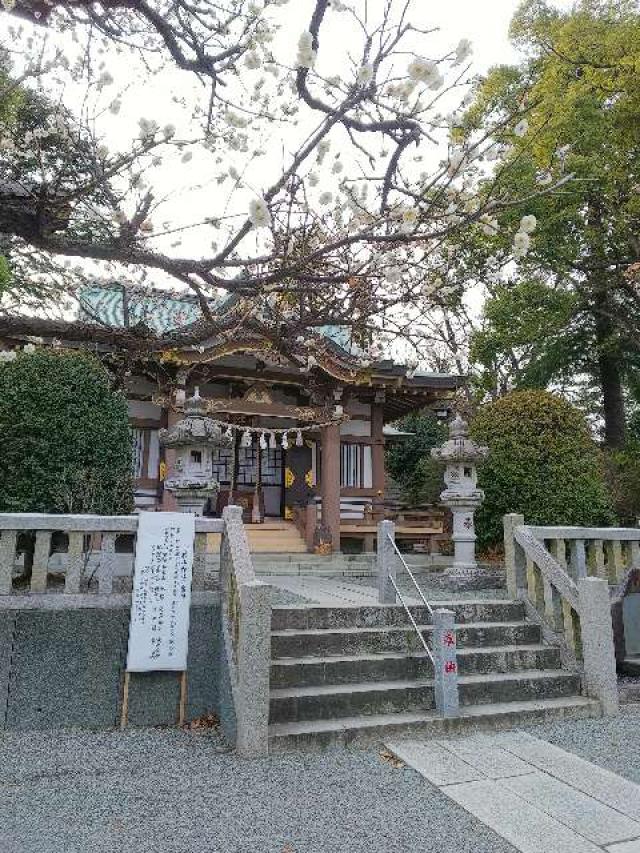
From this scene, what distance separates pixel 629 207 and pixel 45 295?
14991 mm

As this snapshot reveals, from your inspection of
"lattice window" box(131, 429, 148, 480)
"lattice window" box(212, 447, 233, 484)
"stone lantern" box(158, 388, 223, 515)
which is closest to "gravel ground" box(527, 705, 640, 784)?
"stone lantern" box(158, 388, 223, 515)

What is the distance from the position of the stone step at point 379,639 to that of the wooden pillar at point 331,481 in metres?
6.53

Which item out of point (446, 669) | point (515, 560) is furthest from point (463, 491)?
point (446, 669)

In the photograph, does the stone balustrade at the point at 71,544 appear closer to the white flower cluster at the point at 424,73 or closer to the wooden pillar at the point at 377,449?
the white flower cluster at the point at 424,73

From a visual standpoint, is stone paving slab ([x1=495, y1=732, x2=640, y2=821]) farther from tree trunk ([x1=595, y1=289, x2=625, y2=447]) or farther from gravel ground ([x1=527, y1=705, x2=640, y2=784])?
tree trunk ([x1=595, y1=289, x2=625, y2=447])

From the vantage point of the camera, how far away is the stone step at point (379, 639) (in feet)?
18.9

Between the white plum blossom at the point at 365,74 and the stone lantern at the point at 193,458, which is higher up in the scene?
the white plum blossom at the point at 365,74

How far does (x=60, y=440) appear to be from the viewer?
25.9 feet

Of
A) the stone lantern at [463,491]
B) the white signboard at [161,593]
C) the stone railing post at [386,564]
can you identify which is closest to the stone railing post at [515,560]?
the stone railing post at [386,564]

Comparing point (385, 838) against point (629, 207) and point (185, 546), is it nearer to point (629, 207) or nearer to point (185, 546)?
point (185, 546)

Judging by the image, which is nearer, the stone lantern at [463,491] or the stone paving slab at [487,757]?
the stone paving slab at [487,757]

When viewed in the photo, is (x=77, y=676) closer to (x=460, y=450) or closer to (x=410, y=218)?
(x=410, y=218)

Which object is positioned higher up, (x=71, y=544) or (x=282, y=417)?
(x=282, y=417)

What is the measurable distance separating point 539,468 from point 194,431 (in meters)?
6.28
